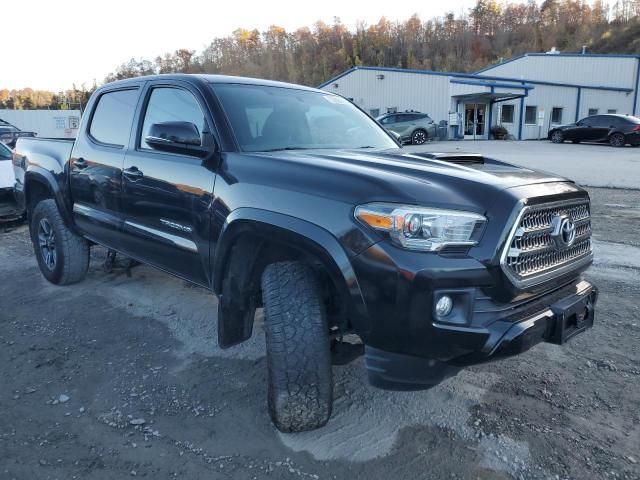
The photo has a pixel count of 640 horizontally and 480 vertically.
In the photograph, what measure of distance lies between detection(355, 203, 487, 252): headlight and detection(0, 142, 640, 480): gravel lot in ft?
3.52

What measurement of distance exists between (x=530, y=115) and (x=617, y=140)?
11719 millimetres

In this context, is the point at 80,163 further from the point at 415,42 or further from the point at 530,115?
the point at 415,42

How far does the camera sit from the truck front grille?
2311mm

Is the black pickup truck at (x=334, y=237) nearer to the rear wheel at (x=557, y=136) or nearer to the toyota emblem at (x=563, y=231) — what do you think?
the toyota emblem at (x=563, y=231)

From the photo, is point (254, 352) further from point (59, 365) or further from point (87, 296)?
point (87, 296)

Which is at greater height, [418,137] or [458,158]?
[458,158]

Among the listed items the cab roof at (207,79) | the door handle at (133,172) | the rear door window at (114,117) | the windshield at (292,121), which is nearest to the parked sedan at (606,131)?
the windshield at (292,121)

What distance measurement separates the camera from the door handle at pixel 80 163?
4273mm

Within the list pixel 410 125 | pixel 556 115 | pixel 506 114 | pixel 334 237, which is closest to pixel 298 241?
pixel 334 237

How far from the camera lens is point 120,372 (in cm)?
333

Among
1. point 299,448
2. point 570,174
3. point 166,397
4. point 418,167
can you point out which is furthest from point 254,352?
point 570,174

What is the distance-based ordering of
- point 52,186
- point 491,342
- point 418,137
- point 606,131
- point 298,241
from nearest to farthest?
1. point 491,342
2. point 298,241
3. point 52,186
4. point 606,131
5. point 418,137

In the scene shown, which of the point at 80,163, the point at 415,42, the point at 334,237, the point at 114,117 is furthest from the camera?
the point at 415,42

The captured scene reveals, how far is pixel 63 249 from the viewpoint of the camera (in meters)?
4.77
